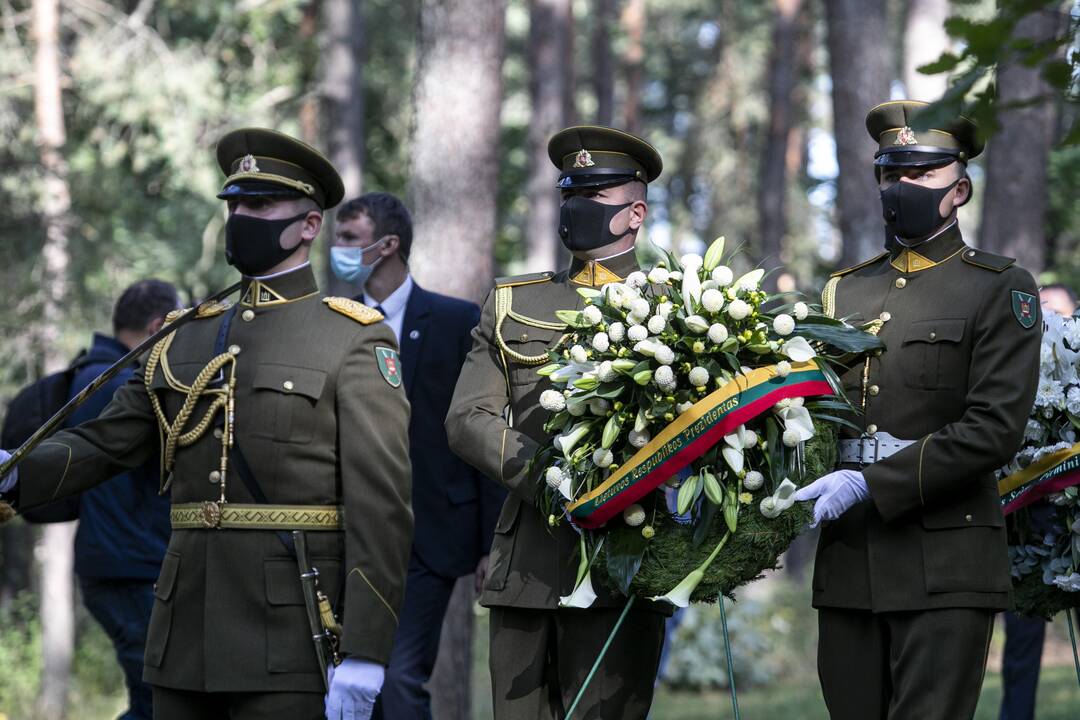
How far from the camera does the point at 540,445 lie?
4.94m

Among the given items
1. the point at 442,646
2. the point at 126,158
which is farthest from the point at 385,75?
the point at 442,646

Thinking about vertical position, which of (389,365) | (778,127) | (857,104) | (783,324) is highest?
(778,127)

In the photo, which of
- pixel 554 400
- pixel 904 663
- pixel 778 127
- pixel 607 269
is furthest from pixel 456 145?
pixel 778 127

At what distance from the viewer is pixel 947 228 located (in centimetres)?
515

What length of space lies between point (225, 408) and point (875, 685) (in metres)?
2.29

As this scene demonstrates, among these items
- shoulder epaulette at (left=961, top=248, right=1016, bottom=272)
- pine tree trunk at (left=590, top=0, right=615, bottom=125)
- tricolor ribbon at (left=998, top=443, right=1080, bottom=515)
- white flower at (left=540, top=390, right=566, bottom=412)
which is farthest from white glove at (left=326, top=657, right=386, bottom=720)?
pine tree trunk at (left=590, top=0, right=615, bottom=125)

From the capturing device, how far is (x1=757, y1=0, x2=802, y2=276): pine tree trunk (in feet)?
86.8

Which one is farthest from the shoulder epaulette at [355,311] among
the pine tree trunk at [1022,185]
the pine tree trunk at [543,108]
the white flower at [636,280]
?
the pine tree trunk at [543,108]

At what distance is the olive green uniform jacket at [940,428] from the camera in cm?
475

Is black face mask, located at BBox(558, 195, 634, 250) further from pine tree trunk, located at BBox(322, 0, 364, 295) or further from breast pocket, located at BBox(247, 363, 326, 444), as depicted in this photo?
pine tree trunk, located at BBox(322, 0, 364, 295)

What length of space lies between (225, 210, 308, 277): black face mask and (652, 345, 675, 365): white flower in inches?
49.5

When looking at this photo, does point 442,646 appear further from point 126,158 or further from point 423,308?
point 126,158

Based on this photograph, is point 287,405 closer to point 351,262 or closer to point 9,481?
point 9,481

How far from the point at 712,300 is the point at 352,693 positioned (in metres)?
1.59
